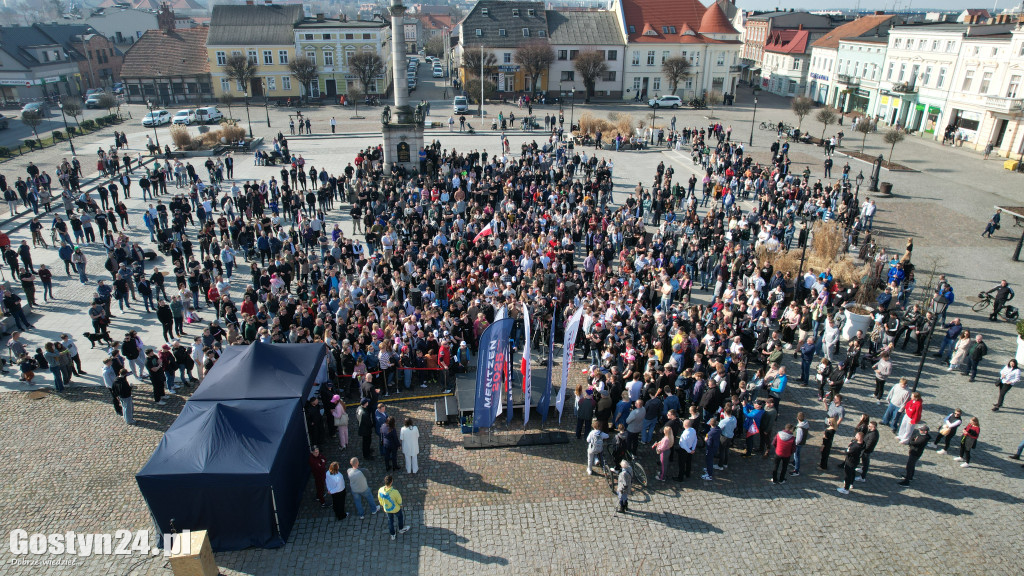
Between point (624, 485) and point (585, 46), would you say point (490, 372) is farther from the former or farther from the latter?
point (585, 46)

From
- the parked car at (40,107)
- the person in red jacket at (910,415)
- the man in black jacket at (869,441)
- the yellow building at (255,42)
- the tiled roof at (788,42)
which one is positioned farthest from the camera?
the tiled roof at (788,42)

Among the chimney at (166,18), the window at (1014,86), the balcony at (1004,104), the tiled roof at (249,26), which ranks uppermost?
the chimney at (166,18)

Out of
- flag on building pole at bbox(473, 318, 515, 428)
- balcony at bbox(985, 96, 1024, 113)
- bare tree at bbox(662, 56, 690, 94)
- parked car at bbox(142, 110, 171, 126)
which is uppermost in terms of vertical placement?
bare tree at bbox(662, 56, 690, 94)

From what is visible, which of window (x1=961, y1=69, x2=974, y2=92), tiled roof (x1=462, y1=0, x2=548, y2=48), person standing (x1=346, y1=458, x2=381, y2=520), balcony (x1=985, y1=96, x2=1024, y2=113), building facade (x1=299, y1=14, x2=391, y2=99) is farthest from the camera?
tiled roof (x1=462, y1=0, x2=548, y2=48)

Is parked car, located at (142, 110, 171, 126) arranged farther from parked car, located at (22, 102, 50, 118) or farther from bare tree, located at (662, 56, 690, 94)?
bare tree, located at (662, 56, 690, 94)

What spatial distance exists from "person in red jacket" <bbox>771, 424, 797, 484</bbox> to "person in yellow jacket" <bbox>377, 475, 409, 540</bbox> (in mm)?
6808

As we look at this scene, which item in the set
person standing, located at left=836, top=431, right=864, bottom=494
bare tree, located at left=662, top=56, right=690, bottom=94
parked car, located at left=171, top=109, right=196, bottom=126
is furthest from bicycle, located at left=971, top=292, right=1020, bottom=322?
parked car, located at left=171, top=109, right=196, bottom=126

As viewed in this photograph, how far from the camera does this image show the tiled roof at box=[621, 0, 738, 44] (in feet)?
213

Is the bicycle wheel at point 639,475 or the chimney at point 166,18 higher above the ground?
the chimney at point 166,18

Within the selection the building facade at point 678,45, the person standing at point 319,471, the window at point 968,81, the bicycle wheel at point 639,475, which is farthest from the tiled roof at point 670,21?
the person standing at point 319,471

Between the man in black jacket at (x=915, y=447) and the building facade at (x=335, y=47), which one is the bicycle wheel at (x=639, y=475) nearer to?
the man in black jacket at (x=915, y=447)

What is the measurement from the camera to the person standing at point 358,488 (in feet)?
33.1

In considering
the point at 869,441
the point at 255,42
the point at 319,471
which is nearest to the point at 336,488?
the point at 319,471

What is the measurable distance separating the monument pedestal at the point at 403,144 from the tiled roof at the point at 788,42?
5816cm
